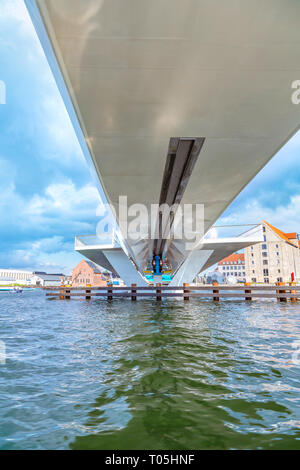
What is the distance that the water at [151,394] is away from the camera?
191 centimetres

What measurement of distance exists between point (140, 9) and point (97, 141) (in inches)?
115

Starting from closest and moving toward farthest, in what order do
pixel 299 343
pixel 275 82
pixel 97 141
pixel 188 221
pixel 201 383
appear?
pixel 201 383
pixel 275 82
pixel 299 343
pixel 97 141
pixel 188 221

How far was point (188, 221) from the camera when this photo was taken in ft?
39.6

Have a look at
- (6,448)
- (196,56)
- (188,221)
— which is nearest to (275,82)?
(196,56)

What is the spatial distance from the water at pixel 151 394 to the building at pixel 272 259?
1903 inches

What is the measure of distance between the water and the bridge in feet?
13.8

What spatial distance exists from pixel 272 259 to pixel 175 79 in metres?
51.8

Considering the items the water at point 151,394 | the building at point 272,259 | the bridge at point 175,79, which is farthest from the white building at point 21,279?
the water at point 151,394

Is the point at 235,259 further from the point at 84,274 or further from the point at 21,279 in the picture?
the point at 21,279

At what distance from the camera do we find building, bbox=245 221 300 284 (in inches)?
1934

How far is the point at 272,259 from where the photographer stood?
49875 millimetres

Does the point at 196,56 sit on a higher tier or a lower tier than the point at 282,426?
higher

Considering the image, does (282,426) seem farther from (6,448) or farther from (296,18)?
(296,18)

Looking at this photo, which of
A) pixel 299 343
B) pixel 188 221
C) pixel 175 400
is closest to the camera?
pixel 175 400
